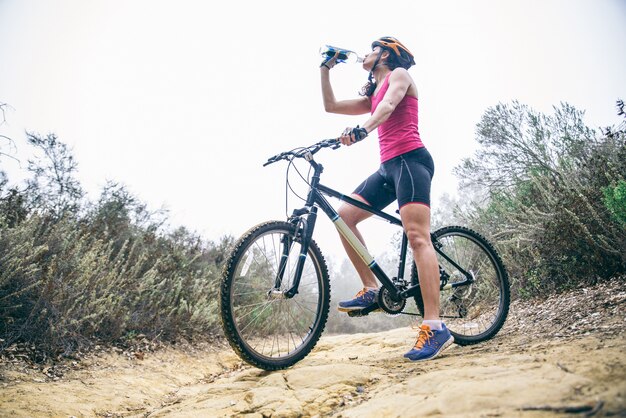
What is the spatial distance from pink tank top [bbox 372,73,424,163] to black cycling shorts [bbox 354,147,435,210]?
53 mm

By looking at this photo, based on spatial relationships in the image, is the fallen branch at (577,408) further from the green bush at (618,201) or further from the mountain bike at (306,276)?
the green bush at (618,201)

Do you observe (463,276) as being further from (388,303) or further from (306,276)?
(306,276)

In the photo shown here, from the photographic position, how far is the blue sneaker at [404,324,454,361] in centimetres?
249

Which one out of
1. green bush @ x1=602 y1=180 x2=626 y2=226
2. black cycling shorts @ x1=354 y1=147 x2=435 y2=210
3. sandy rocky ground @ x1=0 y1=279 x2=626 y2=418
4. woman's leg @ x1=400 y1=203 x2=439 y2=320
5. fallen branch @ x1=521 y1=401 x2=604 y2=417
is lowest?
sandy rocky ground @ x1=0 y1=279 x2=626 y2=418

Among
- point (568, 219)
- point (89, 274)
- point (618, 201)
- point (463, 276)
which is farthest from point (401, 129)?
point (89, 274)

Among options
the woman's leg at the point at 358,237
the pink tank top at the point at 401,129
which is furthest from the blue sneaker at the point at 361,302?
the pink tank top at the point at 401,129

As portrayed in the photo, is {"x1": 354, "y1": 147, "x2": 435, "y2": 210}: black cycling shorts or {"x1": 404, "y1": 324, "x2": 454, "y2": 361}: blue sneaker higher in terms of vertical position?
{"x1": 354, "y1": 147, "x2": 435, "y2": 210}: black cycling shorts

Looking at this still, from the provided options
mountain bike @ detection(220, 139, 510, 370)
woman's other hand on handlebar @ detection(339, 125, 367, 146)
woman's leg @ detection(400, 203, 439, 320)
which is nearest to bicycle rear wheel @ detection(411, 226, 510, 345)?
mountain bike @ detection(220, 139, 510, 370)

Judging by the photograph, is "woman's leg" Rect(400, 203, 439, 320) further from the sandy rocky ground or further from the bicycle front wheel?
the bicycle front wheel

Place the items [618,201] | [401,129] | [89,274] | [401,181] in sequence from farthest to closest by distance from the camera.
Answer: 1. [89,274]
2. [618,201]
3. [401,129]
4. [401,181]

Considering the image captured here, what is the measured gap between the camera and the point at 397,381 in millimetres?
1958

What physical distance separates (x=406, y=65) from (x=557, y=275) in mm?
3103

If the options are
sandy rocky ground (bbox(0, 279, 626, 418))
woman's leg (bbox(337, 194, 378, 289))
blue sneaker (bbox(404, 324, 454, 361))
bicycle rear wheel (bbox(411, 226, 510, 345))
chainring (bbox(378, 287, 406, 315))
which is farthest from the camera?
bicycle rear wheel (bbox(411, 226, 510, 345))

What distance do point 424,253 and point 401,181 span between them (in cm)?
58
